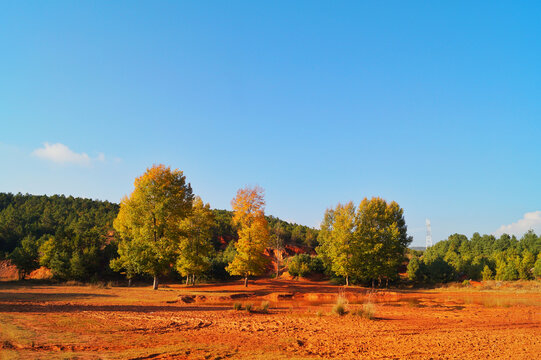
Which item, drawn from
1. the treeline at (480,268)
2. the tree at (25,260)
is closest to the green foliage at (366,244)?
the treeline at (480,268)

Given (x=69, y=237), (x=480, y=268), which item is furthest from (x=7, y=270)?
(x=480, y=268)

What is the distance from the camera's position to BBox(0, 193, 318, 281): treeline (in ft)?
124

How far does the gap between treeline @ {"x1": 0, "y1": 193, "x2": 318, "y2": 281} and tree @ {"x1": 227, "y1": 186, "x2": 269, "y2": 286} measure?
16.1ft

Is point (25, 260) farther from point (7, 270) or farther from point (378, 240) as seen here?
point (378, 240)

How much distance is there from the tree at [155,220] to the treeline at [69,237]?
8560 mm

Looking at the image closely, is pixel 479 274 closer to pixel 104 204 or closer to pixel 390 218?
pixel 390 218

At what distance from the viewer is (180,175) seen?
102ft

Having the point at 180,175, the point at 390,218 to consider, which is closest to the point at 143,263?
the point at 180,175

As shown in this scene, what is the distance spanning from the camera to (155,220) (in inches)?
1171

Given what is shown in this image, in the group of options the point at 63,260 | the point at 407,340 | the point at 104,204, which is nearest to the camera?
the point at 407,340

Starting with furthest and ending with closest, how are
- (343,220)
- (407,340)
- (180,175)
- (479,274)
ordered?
(479,274)
(343,220)
(180,175)
(407,340)

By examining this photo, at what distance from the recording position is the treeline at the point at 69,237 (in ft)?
124

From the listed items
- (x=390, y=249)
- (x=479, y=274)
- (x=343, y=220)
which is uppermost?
(x=343, y=220)

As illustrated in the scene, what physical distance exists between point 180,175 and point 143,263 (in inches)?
341
